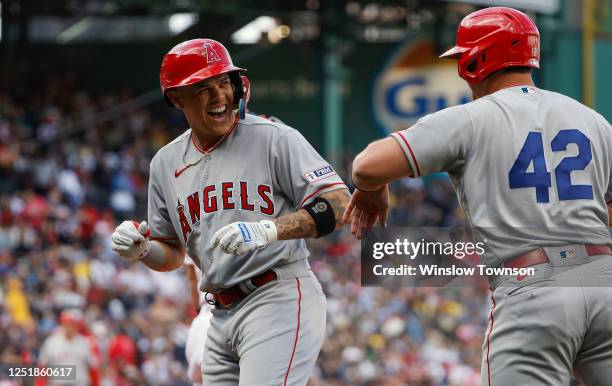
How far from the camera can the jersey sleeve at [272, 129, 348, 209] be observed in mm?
4180

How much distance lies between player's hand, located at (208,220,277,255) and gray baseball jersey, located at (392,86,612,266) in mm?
729

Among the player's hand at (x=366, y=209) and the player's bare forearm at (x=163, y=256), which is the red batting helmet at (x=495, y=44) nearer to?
the player's hand at (x=366, y=209)

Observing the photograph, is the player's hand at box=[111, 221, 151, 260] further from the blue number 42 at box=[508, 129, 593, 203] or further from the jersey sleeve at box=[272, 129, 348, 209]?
the blue number 42 at box=[508, 129, 593, 203]

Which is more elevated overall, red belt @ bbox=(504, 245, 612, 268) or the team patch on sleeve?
the team patch on sleeve

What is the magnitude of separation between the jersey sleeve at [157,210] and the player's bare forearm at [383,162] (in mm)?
1364

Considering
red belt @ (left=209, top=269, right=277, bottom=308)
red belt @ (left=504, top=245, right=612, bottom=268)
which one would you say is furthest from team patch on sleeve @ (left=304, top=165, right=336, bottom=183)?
red belt @ (left=504, top=245, right=612, bottom=268)

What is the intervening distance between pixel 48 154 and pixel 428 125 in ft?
47.3

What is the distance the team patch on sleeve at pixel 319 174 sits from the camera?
417 cm

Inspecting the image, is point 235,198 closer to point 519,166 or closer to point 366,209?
point 366,209

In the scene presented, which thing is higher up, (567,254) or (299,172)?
(299,172)

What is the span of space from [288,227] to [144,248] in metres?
0.82

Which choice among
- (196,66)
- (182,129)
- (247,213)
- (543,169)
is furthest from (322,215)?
(182,129)

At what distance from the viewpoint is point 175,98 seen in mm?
4422

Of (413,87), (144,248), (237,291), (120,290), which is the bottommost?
(120,290)
